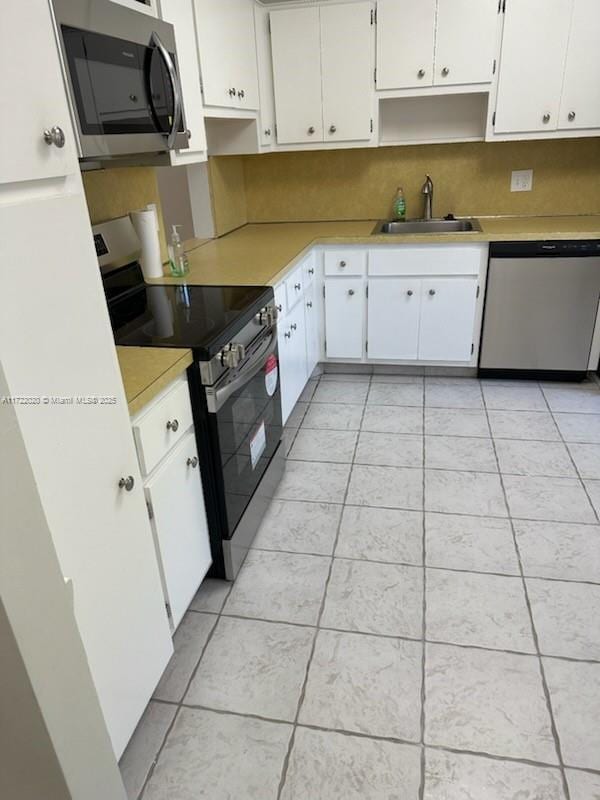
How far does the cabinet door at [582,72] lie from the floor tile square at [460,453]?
176 centimetres

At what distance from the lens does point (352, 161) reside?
12.0 ft

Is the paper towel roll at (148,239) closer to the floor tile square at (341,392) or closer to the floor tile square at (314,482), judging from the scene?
the floor tile square at (314,482)

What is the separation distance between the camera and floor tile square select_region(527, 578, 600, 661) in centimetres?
167

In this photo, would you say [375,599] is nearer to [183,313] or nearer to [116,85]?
[183,313]

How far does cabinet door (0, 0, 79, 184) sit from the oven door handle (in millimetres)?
830

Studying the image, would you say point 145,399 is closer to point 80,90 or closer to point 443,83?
point 80,90

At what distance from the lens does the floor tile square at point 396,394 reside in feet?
10.7

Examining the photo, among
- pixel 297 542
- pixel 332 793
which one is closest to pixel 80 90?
pixel 297 542

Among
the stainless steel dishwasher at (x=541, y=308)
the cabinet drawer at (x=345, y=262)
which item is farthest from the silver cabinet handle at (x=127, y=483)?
the stainless steel dishwasher at (x=541, y=308)

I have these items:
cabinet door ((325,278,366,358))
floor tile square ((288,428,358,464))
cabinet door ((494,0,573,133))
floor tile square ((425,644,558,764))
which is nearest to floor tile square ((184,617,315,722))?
floor tile square ((425,644,558,764))

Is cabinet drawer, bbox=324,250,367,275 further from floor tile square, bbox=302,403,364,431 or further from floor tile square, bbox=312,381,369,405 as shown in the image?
floor tile square, bbox=302,403,364,431

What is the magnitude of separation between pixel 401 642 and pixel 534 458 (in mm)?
1281

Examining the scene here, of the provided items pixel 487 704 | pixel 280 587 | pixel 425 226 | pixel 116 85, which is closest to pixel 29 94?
pixel 116 85

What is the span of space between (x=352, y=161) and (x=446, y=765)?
3296 mm
